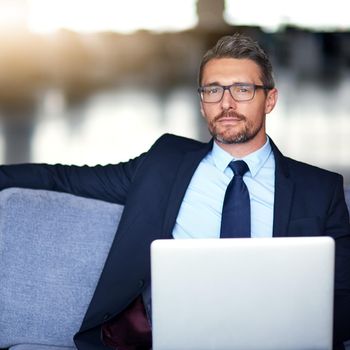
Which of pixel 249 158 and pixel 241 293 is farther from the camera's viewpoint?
pixel 249 158

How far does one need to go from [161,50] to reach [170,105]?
135 inches

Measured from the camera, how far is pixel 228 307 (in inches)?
73.1

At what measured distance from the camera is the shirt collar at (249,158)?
9.02ft

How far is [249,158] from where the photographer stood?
9.05 feet

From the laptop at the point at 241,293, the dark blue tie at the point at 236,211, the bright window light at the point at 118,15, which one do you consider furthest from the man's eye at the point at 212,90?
the bright window light at the point at 118,15

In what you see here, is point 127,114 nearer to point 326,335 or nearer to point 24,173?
point 24,173

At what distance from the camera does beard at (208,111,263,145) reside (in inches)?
105

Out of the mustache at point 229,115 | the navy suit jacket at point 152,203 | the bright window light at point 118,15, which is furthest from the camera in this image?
the bright window light at point 118,15

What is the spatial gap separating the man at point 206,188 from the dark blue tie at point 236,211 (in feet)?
0.08

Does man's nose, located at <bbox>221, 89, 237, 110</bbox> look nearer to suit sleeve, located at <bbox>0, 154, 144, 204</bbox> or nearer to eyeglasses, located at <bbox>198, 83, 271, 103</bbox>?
eyeglasses, located at <bbox>198, 83, 271, 103</bbox>

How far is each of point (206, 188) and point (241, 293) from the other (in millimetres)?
912

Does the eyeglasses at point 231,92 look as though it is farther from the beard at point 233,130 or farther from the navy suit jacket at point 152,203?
the navy suit jacket at point 152,203

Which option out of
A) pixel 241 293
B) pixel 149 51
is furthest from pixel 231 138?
pixel 149 51

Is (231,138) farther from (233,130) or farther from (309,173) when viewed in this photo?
(309,173)
